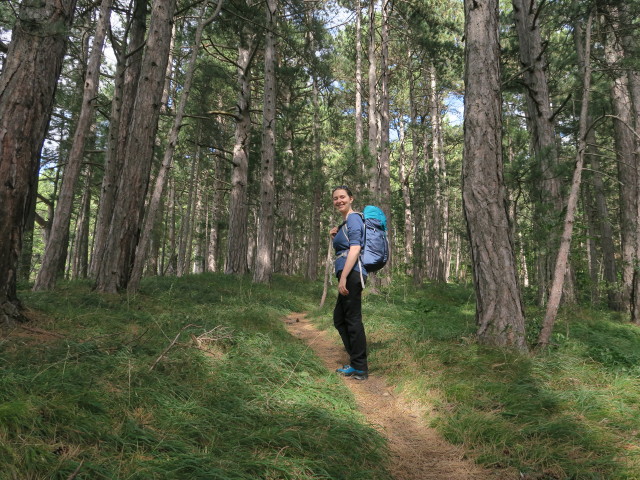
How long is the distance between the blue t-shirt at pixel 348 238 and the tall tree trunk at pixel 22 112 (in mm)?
3500

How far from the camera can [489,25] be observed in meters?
4.32

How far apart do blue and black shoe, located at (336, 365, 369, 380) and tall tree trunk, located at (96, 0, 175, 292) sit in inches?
178

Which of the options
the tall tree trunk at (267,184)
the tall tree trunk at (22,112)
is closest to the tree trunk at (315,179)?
the tall tree trunk at (267,184)

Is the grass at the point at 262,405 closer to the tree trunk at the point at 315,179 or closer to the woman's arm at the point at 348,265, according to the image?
the woman's arm at the point at 348,265

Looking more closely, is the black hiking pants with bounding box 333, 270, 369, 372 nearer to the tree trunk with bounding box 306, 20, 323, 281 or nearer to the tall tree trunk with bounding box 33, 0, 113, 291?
the tall tree trunk with bounding box 33, 0, 113, 291

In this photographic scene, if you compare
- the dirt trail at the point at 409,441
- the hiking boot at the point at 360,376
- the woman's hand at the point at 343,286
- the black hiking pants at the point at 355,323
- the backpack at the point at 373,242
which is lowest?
the dirt trail at the point at 409,441

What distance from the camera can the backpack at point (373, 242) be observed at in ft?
13.1

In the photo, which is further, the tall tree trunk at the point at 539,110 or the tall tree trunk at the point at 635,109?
the tall tree trunk at the point at 635,109

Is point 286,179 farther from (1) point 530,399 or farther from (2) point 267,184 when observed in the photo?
(1) point 530,399

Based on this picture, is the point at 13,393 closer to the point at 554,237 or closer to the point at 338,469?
the point at 338,469

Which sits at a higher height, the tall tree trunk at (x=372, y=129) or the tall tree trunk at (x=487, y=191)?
the tall tree trunk at (x=372, y=129)

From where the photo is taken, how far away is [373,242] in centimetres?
402

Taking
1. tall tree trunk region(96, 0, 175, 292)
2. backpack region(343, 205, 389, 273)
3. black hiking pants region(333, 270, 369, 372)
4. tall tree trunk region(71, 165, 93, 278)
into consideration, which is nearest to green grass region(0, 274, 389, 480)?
black hiking pants region(333, 270, 369, 372)

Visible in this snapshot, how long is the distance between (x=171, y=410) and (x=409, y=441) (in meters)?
1.74
